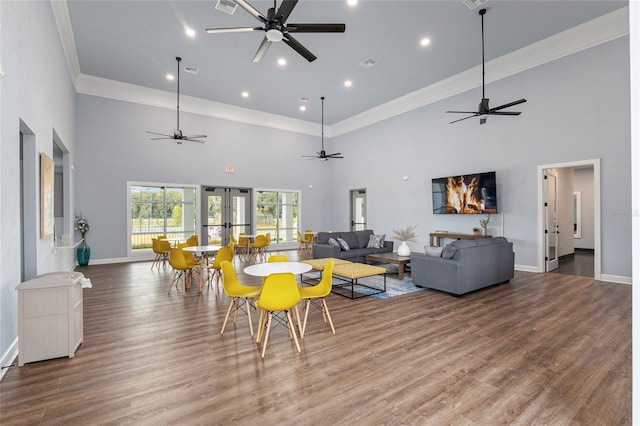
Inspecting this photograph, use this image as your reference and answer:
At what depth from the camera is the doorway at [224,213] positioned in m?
10.5

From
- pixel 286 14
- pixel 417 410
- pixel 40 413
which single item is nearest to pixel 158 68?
pixel 286 14

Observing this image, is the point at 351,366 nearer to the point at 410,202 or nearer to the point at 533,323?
the point at 533,323

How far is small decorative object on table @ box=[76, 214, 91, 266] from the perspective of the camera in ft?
26.9

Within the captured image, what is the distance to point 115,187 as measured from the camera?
8914 millimetres

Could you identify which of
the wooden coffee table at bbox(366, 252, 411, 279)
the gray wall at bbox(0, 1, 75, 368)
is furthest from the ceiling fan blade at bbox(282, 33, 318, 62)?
the wooden coffee table at bbox(366, 252, 411, 279)

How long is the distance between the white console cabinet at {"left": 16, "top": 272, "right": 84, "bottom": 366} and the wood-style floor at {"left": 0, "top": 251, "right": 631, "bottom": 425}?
122 mm

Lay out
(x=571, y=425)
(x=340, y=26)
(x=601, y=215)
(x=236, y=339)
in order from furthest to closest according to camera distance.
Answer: (x=601, y=215)
(x=340, y=26)
(x=236, y=339)
(x=571, y=425)

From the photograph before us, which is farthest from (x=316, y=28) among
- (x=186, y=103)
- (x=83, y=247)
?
(x=83, y=247)

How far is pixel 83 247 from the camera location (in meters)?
8.27

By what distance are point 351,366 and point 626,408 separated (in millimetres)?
2008

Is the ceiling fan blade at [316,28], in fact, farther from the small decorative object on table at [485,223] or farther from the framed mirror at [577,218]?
the framed mirror at [577,218]

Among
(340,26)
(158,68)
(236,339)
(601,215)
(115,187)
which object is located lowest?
(236,339)

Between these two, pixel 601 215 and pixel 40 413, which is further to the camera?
pixel 601 215

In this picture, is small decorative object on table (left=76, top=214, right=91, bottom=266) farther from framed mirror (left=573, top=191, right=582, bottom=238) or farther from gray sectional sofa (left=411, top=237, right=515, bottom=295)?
framed mirror (left=573, top=191, right=582, bottom=238)
